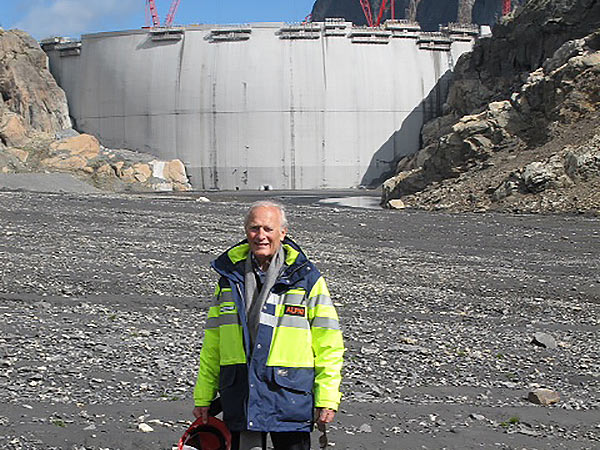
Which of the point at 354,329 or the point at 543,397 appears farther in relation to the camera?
the point at 354,329

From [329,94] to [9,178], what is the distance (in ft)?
72.9

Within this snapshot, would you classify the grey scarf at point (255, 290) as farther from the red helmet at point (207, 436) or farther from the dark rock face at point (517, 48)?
the dark rock face at point (517, 48)

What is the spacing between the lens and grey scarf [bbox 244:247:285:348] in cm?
370

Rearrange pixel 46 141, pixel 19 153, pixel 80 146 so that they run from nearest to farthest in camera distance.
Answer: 1. pixel 19 153
2. pixel 80 146
3. pixel 46 141

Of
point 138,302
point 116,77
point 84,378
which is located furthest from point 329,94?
point 84,378

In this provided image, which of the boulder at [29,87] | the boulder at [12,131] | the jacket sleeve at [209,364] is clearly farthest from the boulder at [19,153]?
the jacket sleeve at [209,364]

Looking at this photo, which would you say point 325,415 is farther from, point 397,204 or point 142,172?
point 142,172

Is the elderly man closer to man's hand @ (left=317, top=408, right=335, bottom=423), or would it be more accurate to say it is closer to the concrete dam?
man's hand @ (left=317, top=408, right=335, bottom=423)

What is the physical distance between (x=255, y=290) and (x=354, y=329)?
587cm

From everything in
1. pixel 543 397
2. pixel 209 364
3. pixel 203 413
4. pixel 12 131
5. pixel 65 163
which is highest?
pixel 12 131

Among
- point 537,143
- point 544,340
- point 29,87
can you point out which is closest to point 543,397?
point 544,340

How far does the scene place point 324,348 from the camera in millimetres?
3695

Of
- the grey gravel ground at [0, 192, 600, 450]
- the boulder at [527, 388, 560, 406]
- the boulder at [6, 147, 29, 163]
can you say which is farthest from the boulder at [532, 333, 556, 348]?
the boulder at [6, 147, 29, 163]

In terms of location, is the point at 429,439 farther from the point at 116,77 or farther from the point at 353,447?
the point at 116,77
